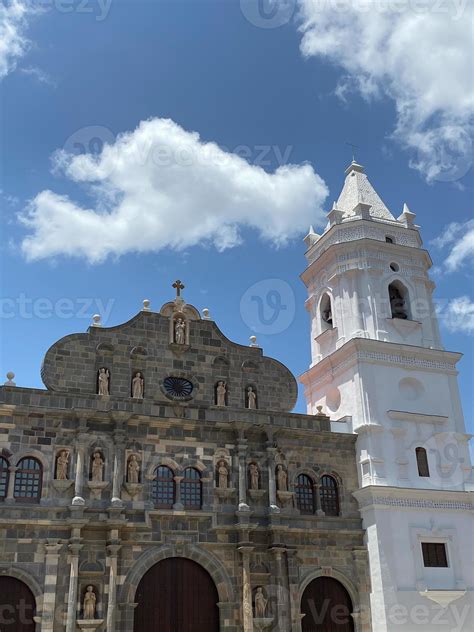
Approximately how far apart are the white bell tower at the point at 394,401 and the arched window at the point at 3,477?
44.5 feet

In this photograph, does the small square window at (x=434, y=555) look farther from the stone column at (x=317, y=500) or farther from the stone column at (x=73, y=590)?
the stone column at (x=73, y=590)

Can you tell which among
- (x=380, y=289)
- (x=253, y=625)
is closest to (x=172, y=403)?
(x=253, y=625)

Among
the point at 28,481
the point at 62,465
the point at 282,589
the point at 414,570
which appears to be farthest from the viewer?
the point at 414,570

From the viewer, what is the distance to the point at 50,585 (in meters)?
22.8

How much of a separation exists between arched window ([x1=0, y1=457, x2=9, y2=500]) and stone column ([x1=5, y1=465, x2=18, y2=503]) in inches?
5.4

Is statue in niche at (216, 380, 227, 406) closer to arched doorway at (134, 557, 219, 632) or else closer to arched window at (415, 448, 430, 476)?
arched doorway at (134, 557, 219, 632)

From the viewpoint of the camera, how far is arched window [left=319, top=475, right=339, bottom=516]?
27672 mm

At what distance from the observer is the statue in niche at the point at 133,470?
24.9 m

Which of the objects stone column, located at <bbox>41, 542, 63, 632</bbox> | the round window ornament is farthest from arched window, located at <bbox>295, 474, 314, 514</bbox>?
stone column, located at <bbox>41, 542, 63, 632</bbox>

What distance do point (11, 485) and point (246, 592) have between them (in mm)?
9214

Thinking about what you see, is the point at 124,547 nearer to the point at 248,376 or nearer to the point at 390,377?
the point at 248,376

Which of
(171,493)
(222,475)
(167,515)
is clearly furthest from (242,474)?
(167,515)

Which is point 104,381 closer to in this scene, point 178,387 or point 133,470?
point 178,387

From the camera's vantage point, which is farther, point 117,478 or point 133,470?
point 133,470
